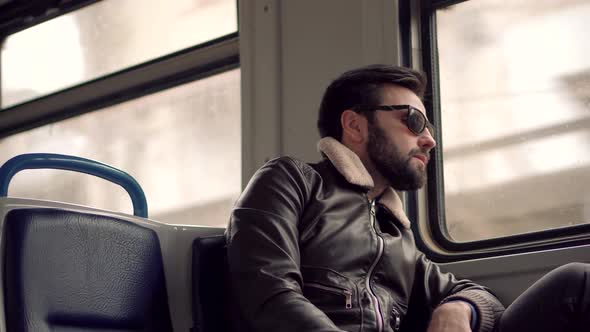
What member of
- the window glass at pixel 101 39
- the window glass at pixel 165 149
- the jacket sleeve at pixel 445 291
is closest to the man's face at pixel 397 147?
the jacket sleeve at pixel 445 291

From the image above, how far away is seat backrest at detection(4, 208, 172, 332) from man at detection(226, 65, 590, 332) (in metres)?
0.20

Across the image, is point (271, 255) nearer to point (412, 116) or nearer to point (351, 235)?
Result: point (351, 235)

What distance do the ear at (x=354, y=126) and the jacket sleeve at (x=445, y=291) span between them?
14.3 inches

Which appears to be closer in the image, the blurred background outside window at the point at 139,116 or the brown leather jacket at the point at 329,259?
the brown leather jacket at the point at 329,259

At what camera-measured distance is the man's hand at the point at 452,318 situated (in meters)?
1.91

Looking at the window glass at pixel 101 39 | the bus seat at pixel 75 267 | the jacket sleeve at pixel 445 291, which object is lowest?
the jacket sleeve at pixel 445 291

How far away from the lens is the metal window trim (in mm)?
3365

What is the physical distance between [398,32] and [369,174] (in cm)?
70

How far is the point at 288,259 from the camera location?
5.91 ft

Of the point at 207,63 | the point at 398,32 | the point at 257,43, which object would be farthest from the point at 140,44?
the point at 398,32

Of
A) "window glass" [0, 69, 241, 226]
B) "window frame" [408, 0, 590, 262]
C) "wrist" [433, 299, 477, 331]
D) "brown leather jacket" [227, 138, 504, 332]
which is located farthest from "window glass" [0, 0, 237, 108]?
"wrist" [433, 299, 477, 331]

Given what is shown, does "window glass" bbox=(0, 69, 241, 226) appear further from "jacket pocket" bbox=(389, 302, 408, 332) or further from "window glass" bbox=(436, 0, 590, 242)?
"jacket pocket" bbox=(389, 302, 408, 332)

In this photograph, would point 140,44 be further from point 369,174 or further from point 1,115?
point 369,174

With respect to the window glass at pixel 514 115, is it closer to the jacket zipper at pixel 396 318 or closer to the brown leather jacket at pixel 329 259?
the brown leather jacket at pixel 329 259
